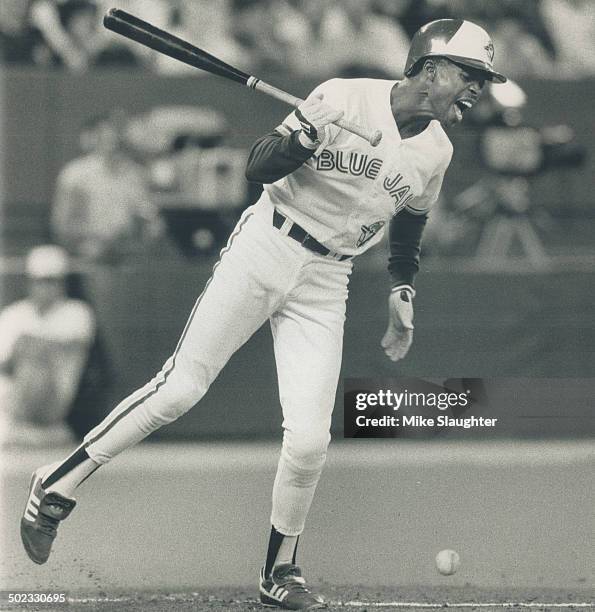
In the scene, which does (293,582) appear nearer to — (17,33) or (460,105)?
(460,105)

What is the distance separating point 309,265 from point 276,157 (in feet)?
1.21

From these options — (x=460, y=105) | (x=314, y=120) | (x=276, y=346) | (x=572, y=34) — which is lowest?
(x=276, y=346)

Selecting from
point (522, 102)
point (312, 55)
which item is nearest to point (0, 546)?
point (312, 55)

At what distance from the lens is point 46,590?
370 cm

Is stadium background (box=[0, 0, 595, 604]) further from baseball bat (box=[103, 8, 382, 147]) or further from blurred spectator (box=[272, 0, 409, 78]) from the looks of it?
baseball bat (box=[103, 8, 382, 147])

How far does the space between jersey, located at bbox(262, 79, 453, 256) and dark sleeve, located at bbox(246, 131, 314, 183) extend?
152mm

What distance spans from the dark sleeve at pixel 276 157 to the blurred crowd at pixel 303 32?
0.84 m

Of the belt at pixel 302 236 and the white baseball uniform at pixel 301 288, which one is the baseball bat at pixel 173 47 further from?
the belt at pixel 302 236

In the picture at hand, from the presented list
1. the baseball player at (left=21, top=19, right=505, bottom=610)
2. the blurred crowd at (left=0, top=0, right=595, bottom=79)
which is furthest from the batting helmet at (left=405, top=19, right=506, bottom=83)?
the blurred crowd at (left=0, top=0, right=595, bottom=79)

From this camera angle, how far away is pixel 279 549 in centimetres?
364

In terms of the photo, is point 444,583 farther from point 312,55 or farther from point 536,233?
point 312,55

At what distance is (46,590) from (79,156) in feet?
5.47

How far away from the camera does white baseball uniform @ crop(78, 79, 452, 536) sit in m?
3.46

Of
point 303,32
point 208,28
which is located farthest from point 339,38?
point 208,28
